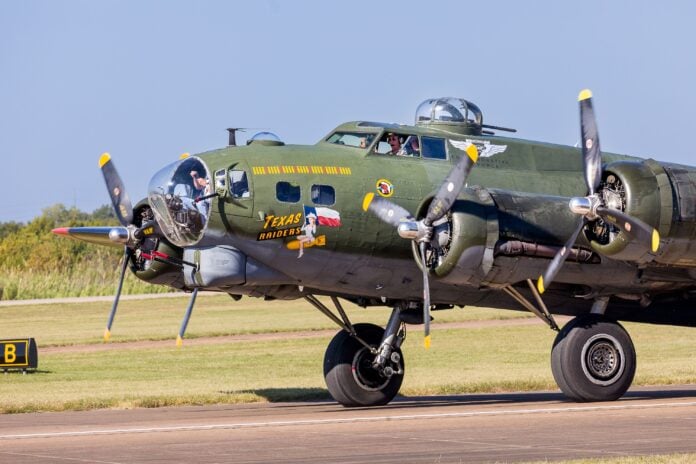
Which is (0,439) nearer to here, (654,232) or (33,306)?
(654,232)

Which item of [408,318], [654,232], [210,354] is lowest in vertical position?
[210,354]

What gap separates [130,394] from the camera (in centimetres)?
2788

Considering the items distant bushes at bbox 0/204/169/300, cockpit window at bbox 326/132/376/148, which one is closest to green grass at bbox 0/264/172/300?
distant bushes at bbox 0/204/169/300

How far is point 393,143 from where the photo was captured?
22.2 m

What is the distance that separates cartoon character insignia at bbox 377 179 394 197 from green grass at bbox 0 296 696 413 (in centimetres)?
680

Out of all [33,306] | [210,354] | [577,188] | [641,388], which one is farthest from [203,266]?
[33,306]

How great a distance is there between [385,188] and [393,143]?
122 centimetres

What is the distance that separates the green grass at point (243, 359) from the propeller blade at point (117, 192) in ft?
14.7

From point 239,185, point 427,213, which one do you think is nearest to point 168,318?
point 239,185

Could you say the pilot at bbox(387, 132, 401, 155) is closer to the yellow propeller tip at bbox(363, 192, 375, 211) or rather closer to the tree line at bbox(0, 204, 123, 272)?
the yellow propeller tip at bbox(363, 192, 375, 211)

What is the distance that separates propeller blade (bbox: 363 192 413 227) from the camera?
2053 centimetres

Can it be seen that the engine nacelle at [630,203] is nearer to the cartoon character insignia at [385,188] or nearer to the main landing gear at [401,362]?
the main landing gear at [401,362]

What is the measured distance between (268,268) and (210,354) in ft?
66.4

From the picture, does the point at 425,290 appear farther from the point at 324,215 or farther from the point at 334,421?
the point at 334,421
